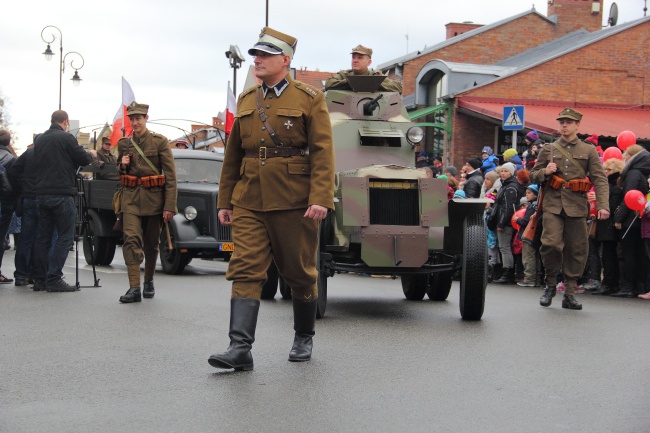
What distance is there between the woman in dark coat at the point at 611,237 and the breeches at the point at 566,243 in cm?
266

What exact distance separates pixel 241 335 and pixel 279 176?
1.07 meters

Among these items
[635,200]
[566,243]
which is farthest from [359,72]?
[635,200]

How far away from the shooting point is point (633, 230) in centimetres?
1374

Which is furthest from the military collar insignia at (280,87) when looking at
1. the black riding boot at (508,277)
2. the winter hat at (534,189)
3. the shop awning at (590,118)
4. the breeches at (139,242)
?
the shop awning at (590,118)

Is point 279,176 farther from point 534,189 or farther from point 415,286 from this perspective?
point 534,189

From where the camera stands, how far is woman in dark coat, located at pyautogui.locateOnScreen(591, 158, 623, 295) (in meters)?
14.0

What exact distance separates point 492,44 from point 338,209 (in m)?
32.5

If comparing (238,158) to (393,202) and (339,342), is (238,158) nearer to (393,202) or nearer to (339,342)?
(339,342)

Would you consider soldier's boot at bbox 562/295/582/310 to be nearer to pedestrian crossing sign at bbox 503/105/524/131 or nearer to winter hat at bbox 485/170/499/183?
winter hat at bbox 485/170/499/183

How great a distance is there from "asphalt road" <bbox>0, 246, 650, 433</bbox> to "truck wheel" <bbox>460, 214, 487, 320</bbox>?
0.22m

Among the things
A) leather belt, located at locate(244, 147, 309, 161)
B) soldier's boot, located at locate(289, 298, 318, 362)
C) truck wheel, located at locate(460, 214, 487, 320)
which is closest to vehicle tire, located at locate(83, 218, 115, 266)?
truck wheel, located at locate(460, 214, 487, 320)

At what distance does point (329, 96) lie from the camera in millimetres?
11719

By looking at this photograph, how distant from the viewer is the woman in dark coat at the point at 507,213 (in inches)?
628

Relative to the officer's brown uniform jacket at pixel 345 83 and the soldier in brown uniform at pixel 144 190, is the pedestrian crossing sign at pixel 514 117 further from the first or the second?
the soldier in brown uniform at pixel 144 190
